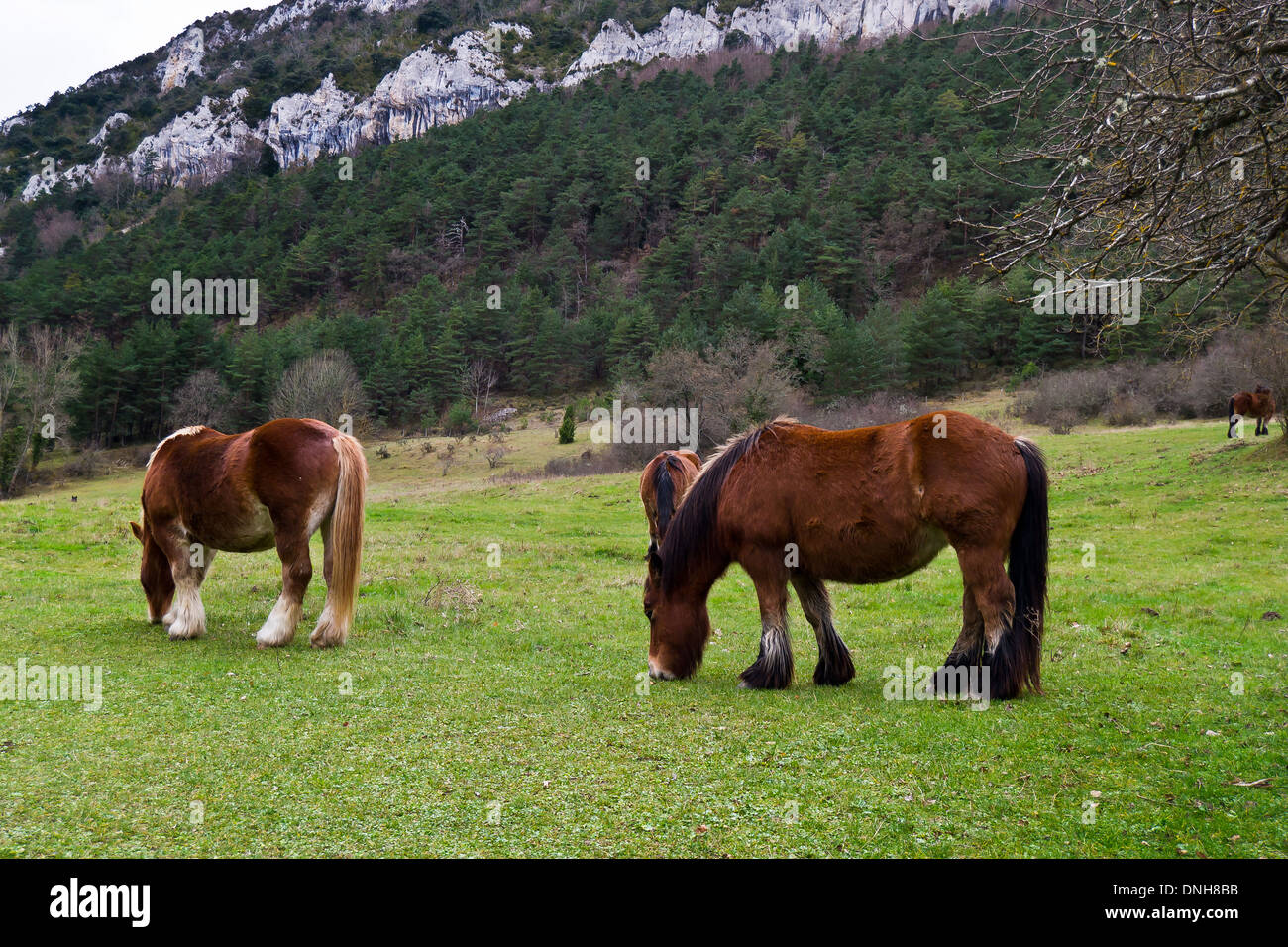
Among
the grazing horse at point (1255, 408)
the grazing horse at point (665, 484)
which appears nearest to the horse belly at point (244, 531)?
the grazing horse at point (665, 484)

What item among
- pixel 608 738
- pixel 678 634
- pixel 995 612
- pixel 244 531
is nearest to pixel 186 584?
pixel 244 531

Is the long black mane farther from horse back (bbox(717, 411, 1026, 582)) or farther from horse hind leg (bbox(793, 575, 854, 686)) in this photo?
horse hind leg (bbox(793, 575, 854, 686))

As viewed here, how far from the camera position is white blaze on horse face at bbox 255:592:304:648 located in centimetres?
842

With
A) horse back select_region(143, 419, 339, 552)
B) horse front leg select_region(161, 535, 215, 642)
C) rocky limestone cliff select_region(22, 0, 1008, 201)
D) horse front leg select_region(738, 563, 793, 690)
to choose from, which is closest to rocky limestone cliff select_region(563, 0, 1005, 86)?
rocky limestone cliff select_region(22, 0, 1008, 201)

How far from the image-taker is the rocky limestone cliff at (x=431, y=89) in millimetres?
150250

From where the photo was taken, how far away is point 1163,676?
24.1 feet

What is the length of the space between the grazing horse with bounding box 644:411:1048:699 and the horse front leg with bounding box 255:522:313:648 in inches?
149

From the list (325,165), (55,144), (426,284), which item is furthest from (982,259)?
(55,144)

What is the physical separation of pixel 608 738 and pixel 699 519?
8.75 ft

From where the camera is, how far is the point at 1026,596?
658 cm

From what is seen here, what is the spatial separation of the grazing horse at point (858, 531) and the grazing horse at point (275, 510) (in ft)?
11.3

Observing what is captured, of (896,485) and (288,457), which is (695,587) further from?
(288,457)

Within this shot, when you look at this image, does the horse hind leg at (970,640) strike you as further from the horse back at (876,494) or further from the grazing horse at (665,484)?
the grazing horse at (665,484)

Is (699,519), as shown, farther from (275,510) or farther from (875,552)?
(275,510)
